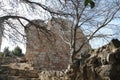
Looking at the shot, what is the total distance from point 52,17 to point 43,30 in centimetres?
86

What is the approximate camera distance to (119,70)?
5.65 m

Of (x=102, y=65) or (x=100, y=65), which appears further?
(x=100, y=65)

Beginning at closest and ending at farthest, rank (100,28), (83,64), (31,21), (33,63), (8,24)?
(83,64)
(8,24)
(31,21)
(100,28)
(33,63)

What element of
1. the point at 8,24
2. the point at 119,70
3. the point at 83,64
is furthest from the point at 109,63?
the point at 8,24

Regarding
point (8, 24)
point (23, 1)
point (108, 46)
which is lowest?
point (108, 46)

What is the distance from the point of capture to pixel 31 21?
1138cm

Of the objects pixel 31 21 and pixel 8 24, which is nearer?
pixel 8 24

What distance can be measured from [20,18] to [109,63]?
229 inches

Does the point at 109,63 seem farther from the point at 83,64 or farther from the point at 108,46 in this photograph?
the point at 83,64

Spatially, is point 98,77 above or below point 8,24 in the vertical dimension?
below

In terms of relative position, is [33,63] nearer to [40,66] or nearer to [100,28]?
[40,66]

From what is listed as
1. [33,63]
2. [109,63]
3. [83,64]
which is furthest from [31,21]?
[33,63]

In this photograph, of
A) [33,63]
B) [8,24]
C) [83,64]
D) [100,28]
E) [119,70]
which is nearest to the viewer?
[119,70]

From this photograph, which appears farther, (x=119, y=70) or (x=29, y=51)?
(x=29, y=51)
